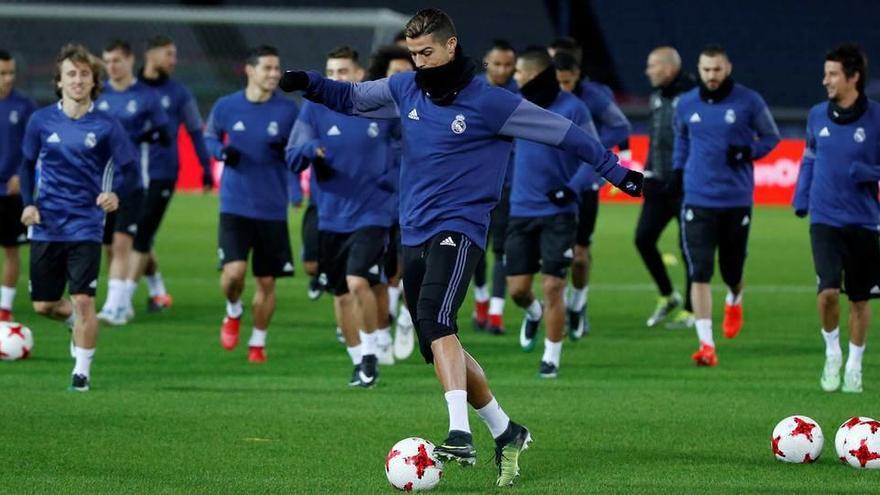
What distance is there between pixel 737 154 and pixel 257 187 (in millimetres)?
3739

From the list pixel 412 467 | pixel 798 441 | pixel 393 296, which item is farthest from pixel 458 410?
pixel 393 296

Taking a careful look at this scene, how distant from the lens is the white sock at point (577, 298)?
1476 centimetres

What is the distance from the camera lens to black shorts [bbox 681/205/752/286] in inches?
509

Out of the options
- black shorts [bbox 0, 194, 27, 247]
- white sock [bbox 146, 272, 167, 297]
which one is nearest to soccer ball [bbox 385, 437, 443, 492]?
black shorts [bbox 0, 194, 27, 247]

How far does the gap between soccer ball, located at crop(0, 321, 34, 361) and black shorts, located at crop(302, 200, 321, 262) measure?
8.66ft

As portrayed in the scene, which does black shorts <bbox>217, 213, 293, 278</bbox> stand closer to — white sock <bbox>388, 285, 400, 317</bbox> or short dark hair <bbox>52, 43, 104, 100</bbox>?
short dark hair <bbox>52, 43, 104, 100</bbox>

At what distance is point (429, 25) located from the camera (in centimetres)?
805

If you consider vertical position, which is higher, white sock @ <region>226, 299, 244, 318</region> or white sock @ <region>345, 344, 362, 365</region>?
white sock @ <region>345, 344, 362, 365</region>

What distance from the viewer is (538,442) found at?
30.5 ft

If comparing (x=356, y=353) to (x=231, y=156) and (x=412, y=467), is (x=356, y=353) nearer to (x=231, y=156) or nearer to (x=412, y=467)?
(x=231, y=156)

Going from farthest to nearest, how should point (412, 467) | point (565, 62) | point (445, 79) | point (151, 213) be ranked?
point (151, 213)
point (565, 62)
point (445, 79)
point (412, 467)

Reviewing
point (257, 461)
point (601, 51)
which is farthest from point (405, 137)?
point (601, 51)

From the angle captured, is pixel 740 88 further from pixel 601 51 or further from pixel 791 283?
pixel 601 51

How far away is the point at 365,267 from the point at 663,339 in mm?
4042
